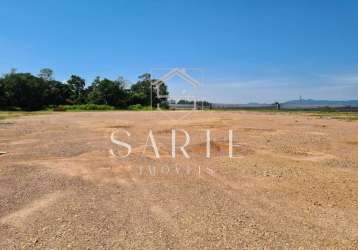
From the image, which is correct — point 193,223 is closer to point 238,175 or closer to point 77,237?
point 77,237

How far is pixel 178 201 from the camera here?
17.8 ft

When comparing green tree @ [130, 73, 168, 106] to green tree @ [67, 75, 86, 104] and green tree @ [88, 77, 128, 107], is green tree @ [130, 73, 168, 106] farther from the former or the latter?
green tree @ [67, 75, 86, 104]

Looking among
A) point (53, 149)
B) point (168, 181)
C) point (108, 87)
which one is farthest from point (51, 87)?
point (168, 181)

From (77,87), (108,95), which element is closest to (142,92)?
(108,95)

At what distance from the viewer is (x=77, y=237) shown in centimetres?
404

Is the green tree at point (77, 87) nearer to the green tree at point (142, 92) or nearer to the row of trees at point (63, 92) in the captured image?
the row of trees at point (63, 92)

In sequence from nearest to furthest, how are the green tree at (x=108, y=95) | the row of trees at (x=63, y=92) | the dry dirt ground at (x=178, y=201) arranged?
the dry dirt ground at (x=178, y=201) < the row of trees at (x=63, y=92) < the green tree at (x=108, y=95)

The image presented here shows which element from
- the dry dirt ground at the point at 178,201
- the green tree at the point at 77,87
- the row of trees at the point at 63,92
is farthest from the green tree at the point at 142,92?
the dry dirt ground at the point at 178,201

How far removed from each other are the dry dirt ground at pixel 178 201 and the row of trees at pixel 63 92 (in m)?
48.2

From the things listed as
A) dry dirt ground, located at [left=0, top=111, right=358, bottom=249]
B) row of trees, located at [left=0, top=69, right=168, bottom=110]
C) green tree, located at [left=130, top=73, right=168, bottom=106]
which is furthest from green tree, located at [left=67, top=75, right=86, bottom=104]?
dry dirt ground, located at [left=0, top=111, right=358, bottom=249]

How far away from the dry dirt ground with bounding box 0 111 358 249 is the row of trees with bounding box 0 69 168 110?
48200 millimetres

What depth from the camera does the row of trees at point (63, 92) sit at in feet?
194

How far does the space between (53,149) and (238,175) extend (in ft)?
20.5

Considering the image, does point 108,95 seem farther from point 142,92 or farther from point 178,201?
point 178,201
